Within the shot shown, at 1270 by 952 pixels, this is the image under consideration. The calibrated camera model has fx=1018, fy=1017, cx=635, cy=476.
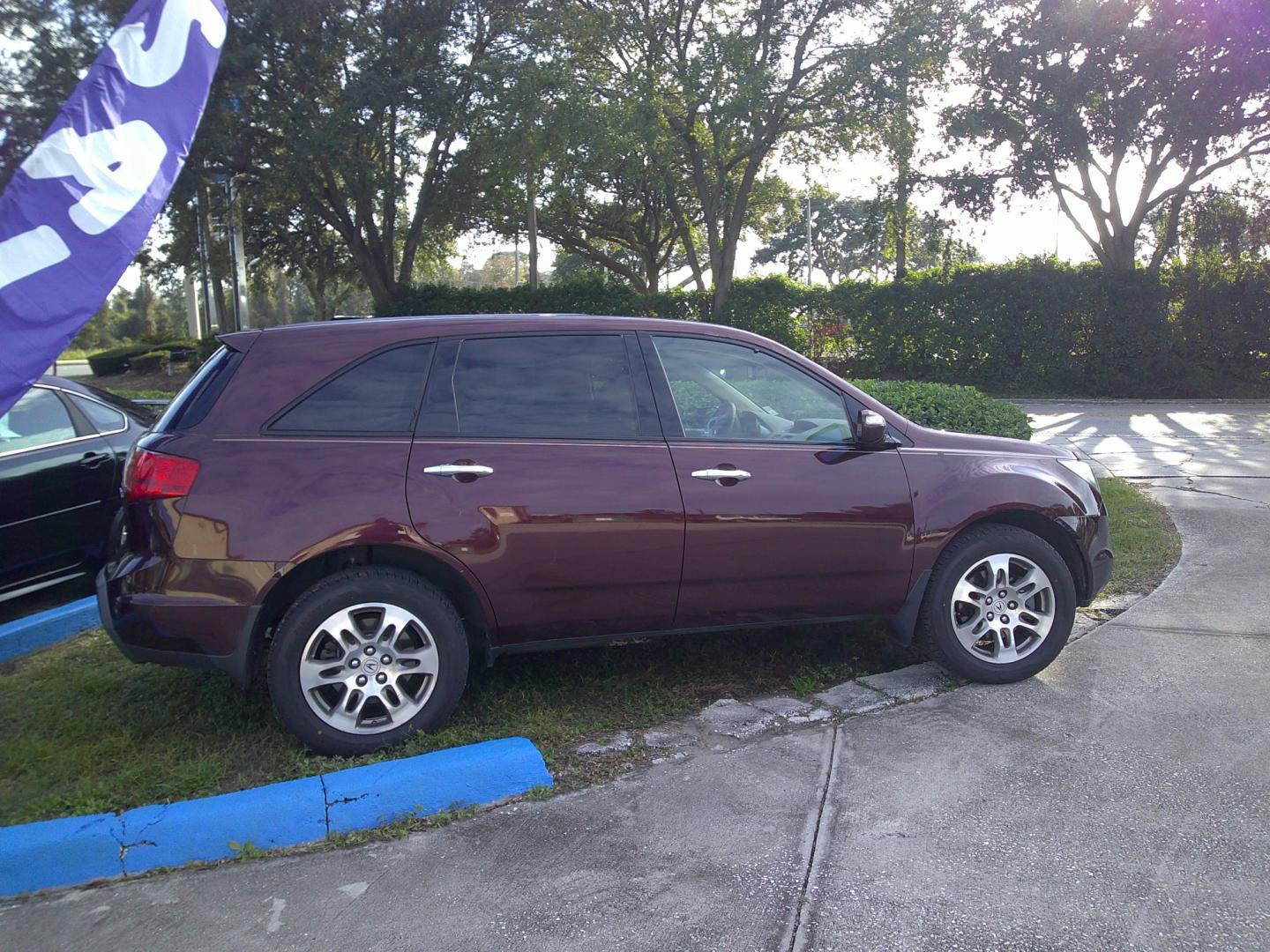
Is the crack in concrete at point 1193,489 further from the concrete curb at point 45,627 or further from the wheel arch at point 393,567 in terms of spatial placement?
the concrete curb at point 45,627

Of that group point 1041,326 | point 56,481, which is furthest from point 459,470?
point 1041,326

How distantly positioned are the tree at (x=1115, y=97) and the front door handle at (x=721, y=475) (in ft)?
63.0

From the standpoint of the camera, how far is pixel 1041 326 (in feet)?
70.3

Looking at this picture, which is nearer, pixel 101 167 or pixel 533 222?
pixel 101 167

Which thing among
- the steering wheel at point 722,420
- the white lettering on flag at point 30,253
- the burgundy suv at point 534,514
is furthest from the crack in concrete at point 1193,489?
the white lettering on flag at point 30,253

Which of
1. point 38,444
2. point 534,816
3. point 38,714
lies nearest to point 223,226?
point 38,444

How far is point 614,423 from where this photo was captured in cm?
436

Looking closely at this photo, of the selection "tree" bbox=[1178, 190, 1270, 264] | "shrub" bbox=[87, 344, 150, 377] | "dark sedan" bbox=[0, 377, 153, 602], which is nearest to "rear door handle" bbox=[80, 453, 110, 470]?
"dark sedan" bbox=[0, 377, 153, 602]

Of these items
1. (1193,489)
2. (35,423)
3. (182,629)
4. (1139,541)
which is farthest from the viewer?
(1193,489)

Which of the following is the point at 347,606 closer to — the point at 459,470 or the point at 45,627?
the point at 459,470

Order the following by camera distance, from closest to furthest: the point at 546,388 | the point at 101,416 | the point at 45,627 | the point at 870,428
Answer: the point at 546,388 < the point at 870,428 < the point at 45,627 < the point at 101,416

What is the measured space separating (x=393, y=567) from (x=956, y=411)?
4.89 m

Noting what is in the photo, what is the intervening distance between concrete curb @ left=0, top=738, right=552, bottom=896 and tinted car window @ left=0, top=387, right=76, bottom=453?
11.1ft

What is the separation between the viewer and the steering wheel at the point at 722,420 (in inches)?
177
